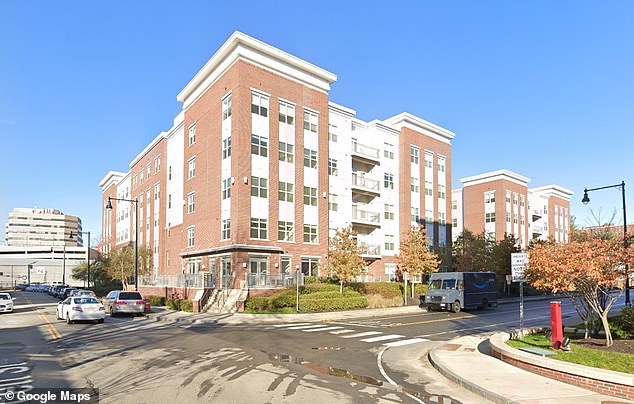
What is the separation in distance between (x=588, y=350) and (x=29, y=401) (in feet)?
40.8

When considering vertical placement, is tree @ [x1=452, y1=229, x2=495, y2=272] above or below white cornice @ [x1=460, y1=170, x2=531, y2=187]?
below

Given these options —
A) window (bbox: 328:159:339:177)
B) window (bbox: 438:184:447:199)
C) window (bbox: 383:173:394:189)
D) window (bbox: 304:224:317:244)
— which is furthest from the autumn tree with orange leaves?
window (bbox: 438:184:447:199)

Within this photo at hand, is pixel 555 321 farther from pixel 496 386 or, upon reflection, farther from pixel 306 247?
pixel 306 247

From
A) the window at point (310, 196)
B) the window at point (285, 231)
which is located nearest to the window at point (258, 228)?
the window at point (285, 231)

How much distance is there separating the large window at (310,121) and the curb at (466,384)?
1260 inches

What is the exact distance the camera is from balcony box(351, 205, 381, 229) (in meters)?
48.6

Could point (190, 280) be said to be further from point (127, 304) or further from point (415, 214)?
point (415, 214)

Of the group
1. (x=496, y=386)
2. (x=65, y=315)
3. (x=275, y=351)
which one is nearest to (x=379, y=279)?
(x=65, y=315)

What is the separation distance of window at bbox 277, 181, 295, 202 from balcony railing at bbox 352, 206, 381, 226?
963 centimetres

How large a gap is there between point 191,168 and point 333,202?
1428cm

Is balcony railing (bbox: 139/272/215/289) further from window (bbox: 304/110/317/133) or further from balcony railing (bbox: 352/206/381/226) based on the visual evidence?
balcony railing (bbox: 352/206/381/226)

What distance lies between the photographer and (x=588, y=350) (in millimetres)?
12273

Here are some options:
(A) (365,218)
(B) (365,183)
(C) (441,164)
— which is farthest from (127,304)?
(C) (441,164)

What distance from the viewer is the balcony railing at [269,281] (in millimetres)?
34344
